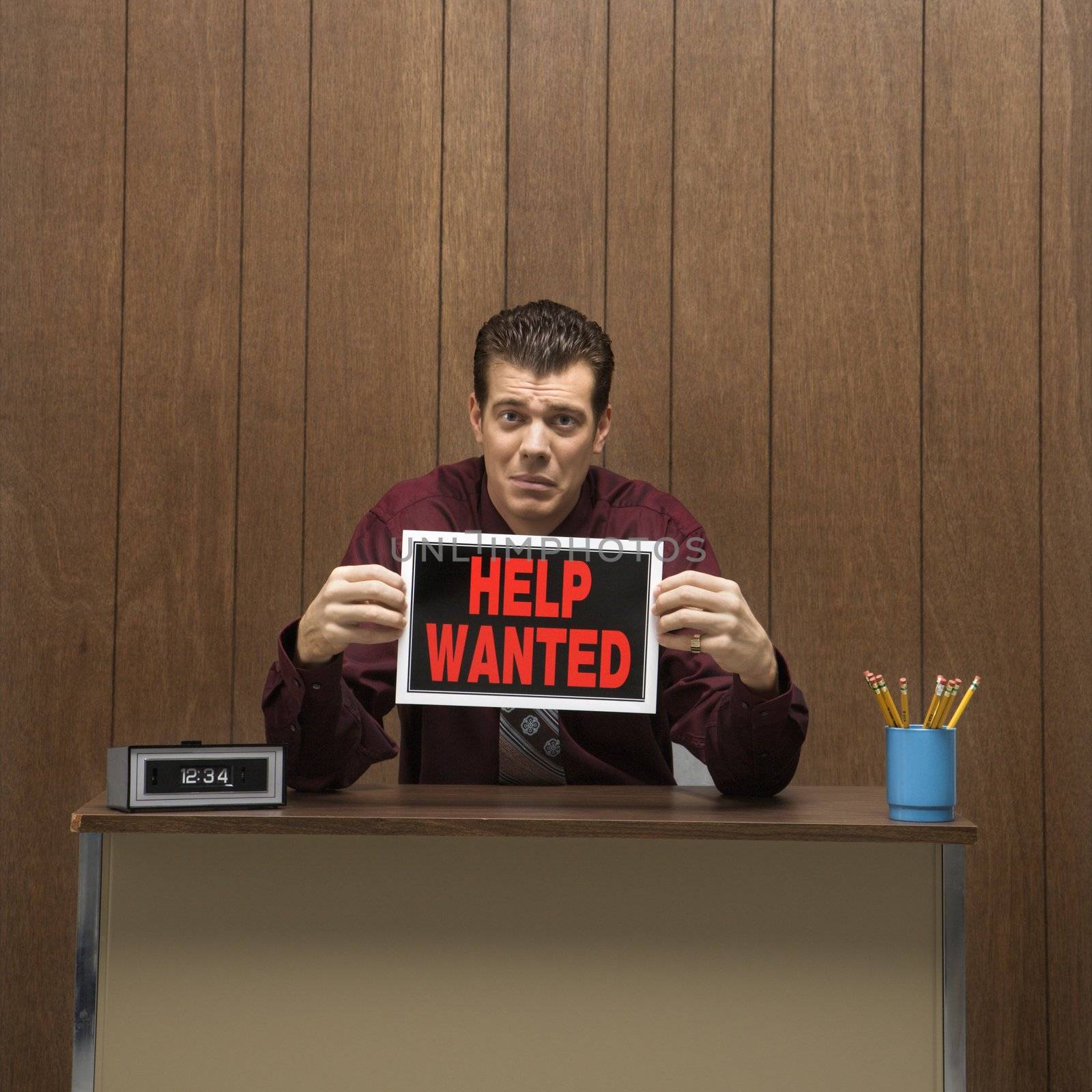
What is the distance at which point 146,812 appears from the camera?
1057mm

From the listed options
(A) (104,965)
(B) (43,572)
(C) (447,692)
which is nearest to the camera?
(A) (104,965)

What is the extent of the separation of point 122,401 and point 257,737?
25.1 inches

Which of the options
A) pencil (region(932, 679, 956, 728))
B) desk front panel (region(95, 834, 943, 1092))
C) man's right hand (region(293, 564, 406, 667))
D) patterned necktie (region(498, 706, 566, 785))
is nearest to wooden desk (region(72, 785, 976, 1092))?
desk front panel (region(95, 834, 943, 1092))

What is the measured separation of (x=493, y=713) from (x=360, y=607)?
46cm

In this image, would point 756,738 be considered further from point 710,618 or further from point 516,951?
point 516,951

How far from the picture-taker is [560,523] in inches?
66.5

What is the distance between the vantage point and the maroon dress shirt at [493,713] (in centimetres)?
129

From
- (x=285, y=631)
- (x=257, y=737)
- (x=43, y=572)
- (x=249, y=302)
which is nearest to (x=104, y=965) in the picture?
(x=285, y=631)

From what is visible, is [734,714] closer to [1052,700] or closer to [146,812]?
[146,812]

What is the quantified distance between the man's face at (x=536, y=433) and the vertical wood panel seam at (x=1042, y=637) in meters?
0.93

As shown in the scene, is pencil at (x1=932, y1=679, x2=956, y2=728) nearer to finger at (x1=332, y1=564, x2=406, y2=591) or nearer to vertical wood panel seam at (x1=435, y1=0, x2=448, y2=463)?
finger at (x1=332, y1=564, x2=406, y2=591)

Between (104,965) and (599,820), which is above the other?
(599,820)

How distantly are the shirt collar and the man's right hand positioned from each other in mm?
465

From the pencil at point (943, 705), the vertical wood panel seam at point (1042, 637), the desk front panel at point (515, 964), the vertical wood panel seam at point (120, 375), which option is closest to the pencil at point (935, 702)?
the pencil at point (943, 705)
